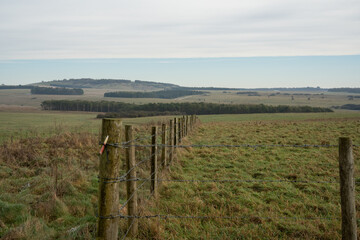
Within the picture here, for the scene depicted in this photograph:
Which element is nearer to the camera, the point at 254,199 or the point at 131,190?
the point at 131,190

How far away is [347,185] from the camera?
13.5 feet

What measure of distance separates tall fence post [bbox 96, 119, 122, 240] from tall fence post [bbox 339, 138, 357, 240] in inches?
116

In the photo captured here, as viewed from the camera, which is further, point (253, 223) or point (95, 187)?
point (95, 187)

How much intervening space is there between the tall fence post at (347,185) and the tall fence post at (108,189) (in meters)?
2.96

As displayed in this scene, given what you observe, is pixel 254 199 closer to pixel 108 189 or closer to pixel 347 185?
pixel 347 185

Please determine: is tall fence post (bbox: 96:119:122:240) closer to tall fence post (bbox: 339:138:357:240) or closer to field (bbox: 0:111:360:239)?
field (bbox: 0:111:360:239)

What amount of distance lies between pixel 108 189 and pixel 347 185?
123 inches

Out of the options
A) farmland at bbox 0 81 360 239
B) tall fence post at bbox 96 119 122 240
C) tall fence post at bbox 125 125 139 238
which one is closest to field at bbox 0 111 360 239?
farmland at bbox 0 81 360 239

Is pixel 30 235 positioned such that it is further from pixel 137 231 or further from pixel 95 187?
pixel 95 187

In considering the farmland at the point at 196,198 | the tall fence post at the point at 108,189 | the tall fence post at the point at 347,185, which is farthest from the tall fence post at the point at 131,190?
the tall fence post at the point at 347,185

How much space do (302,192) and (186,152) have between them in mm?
6084

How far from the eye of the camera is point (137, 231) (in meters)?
5.01

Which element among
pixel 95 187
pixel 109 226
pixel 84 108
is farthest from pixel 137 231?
pixel 84 108

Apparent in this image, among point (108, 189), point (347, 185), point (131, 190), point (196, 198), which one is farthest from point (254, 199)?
point (108, 189)
